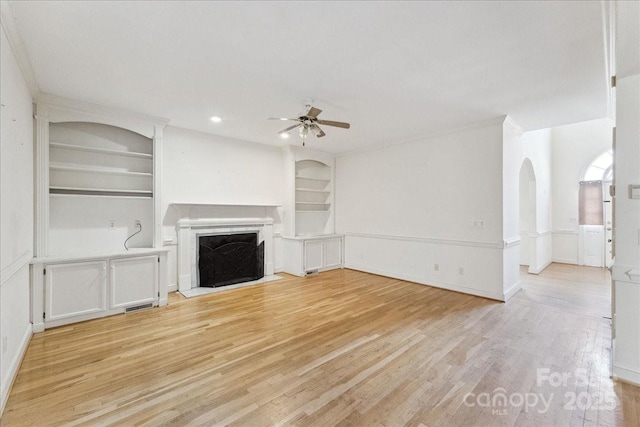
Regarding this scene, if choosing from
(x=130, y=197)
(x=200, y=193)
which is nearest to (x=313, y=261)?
(x=200, y=193)

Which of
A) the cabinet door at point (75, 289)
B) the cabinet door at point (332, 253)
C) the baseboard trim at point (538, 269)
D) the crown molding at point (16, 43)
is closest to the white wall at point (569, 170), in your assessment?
the baseboard trim at point (538, 269)

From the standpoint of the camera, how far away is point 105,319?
351 centimetres

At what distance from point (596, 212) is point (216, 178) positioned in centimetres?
856

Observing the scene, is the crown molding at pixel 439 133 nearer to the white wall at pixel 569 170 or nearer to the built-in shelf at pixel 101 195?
the built-in shelf at pixel 101 195

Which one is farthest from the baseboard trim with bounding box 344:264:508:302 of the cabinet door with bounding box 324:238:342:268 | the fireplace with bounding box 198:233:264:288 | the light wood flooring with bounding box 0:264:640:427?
the fireplace with bounding box 198:233:264:288

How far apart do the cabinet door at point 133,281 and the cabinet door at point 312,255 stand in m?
2.77

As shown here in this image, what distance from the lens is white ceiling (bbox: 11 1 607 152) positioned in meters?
2.00

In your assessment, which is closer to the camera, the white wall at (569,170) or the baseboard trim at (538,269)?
the baseboard trim at (538,269)

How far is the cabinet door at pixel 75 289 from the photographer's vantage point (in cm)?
323

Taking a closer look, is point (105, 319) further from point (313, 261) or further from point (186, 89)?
point (313, 261)

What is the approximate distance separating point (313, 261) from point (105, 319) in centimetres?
354

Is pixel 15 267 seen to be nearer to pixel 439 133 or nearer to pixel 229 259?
pixel 229 259

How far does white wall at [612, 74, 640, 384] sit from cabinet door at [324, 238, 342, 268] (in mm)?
4536

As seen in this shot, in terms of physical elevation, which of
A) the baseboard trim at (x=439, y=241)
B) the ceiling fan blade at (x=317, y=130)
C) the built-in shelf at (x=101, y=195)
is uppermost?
the ceiling fan blade at (x=317, y=130)
